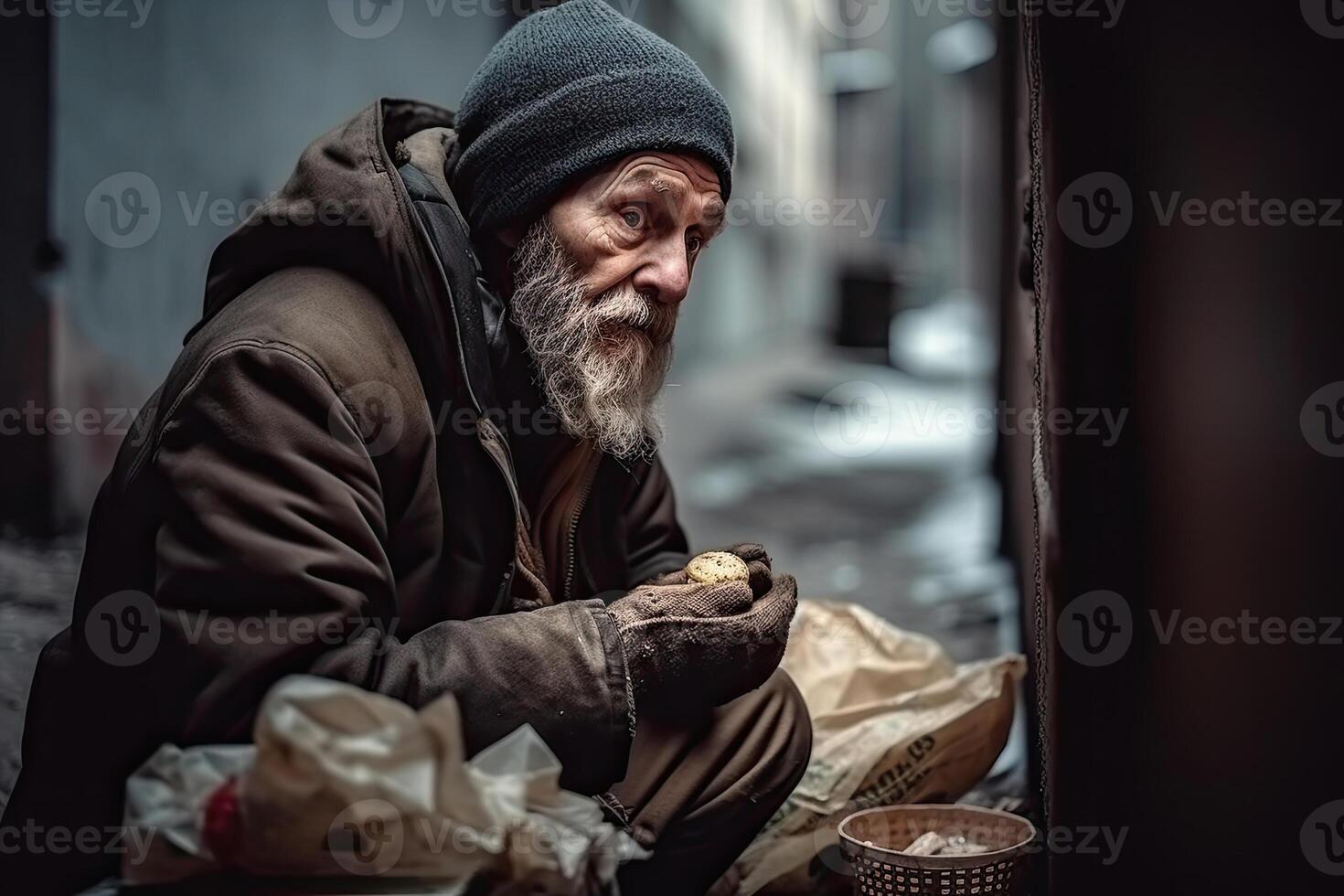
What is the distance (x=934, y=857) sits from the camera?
2.41 meters

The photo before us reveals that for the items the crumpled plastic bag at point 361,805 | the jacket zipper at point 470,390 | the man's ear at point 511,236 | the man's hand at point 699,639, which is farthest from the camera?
the man's ear at point 511,236

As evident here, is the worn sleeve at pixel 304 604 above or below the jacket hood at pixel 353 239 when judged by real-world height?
below

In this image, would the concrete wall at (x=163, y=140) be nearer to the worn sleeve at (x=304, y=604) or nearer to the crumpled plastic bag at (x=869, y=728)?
the crumpled plastic bag at (x=869, y=728)

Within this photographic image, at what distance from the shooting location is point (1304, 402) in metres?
2.16

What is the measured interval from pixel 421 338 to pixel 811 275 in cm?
2557

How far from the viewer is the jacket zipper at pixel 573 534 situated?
2707 mm

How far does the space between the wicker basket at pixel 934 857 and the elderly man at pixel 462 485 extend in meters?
0.20

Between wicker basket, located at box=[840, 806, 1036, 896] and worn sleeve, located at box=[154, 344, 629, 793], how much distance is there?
0.55m

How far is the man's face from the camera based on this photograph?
2.56m

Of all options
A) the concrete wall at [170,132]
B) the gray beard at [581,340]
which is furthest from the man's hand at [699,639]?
the concrete wall at [170,132]

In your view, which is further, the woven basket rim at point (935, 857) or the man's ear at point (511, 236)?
the man's ear at point (511, 236)

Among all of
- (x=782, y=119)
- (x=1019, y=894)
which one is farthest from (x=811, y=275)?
(x=1019, y=894)

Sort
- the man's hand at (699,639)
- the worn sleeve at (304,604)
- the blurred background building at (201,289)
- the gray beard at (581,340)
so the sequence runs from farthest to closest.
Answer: the blurred background building at (201,289), the gray beard at (581,340), the man's hand at (699,639), the worn sleeve at (304,604)

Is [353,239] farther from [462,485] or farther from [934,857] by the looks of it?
[934,857]
